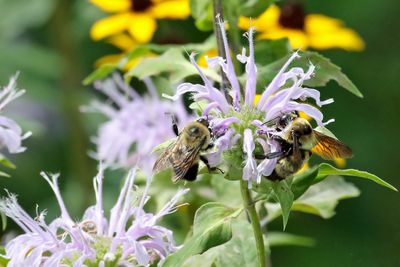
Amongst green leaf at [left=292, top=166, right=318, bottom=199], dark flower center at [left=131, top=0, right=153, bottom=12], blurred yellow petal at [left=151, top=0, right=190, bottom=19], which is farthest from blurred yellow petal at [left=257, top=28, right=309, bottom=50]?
green leaf at [left=292, top=166, right=318, bottom=199]

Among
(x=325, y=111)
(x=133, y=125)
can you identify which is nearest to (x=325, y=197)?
(x=133, y=125)

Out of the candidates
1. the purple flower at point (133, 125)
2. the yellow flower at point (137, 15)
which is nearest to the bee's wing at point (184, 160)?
the purple flower at point (133, 125)

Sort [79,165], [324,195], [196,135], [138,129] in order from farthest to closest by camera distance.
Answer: [79,165]
[138,129]
[324,195]
[196,135]

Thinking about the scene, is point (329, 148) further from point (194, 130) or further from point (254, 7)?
point (254, 7)

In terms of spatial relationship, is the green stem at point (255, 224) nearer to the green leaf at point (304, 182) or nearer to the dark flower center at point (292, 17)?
the green leaf at point (304, 182)

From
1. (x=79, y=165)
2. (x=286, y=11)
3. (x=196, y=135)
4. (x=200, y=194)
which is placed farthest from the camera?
(x=79, y=165)

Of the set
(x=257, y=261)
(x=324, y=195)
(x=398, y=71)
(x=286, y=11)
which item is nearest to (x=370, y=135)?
(x=398, y=71)

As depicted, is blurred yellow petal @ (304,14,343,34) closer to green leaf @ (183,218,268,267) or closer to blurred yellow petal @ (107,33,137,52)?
blurred yellow petal @ (107,33,137,52)

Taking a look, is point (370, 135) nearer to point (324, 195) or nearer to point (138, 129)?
point (138, 129)
